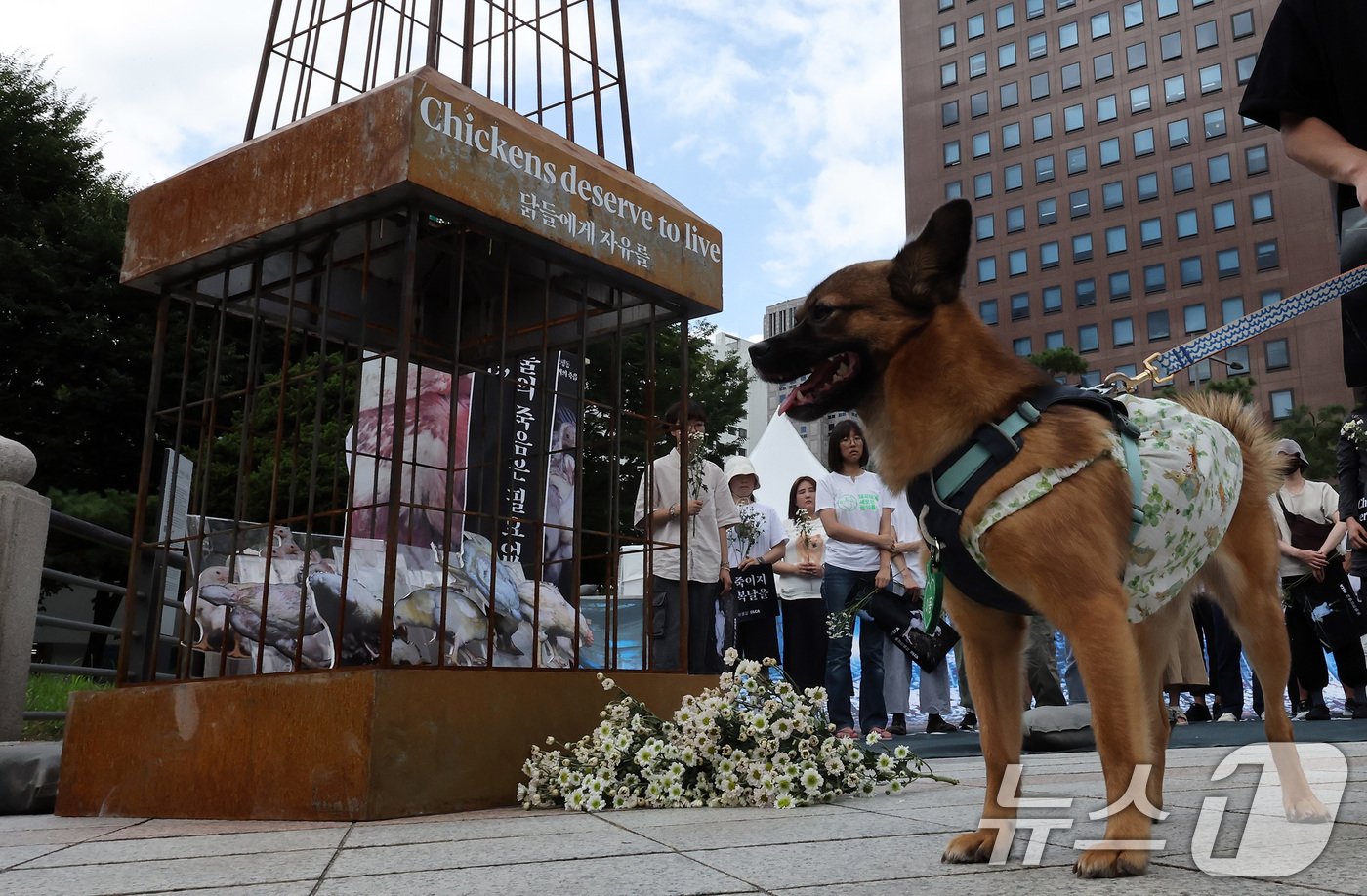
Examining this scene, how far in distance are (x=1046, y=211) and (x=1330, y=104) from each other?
191 feet

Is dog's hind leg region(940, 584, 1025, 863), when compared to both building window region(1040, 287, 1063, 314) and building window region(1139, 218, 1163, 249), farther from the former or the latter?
building window region(1139, 218, 1163, 249)

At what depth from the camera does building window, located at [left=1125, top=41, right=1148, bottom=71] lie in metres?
55.3

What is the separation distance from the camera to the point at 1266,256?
49.9m

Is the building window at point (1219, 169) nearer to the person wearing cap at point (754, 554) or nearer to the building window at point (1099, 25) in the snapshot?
the building window at point (1099, 25)

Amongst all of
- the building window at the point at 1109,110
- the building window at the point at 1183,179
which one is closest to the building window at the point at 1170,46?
the building window at the point at 1109,110

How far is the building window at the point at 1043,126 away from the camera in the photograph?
188 feet

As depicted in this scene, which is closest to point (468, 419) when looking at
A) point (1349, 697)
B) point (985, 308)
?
point (1349, 697)

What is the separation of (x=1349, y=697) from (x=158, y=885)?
8687 millimetres

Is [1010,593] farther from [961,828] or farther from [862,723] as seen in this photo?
[862,723]

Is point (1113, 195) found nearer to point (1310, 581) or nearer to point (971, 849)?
point (1310, 581)

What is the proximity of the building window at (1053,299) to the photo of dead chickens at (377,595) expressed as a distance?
5486cm

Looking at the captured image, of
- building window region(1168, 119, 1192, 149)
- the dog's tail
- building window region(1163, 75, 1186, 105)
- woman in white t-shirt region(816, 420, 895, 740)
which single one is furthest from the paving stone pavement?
building window region(1163, 75, 1186, 105)

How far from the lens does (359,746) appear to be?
3299 mm

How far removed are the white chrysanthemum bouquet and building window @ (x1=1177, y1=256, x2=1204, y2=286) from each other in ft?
179
